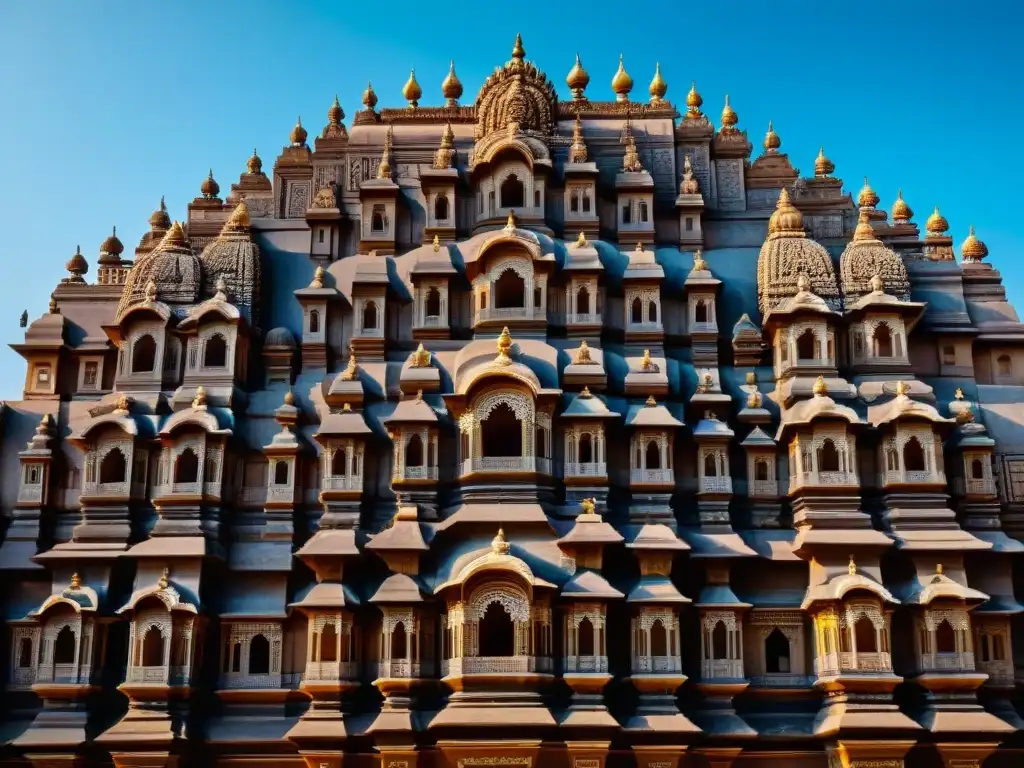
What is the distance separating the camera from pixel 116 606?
28.4 metres

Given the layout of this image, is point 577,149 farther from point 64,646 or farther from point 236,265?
point 64,646

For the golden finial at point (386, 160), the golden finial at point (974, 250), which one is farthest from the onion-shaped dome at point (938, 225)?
the golden finial at point (386, 160)

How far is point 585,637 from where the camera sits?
26.4 m

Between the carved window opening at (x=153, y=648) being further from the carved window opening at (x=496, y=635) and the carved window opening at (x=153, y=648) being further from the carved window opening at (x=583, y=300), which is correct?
the carved window opening at (x=583, y=300)

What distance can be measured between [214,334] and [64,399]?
193 inches

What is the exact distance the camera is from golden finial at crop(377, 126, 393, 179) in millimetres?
33281

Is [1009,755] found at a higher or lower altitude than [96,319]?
lower

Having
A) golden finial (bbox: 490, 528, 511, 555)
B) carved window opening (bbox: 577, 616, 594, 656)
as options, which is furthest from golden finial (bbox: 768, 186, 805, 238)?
carved window opening (bbox: 577, 616, 594, 656)

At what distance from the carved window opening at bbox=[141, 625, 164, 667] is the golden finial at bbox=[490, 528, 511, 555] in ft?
23.5

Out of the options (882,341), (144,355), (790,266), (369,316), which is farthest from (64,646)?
(882,341)

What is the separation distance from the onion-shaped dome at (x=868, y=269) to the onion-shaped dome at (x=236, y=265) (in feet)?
46.3

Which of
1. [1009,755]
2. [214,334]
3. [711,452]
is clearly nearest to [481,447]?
[711,452]

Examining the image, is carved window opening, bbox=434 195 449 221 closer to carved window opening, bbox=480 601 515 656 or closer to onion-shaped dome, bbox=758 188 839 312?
onion-shaped dome, bbox=758 188 839 312

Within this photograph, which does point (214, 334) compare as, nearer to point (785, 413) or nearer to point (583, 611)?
point (583, 611)
